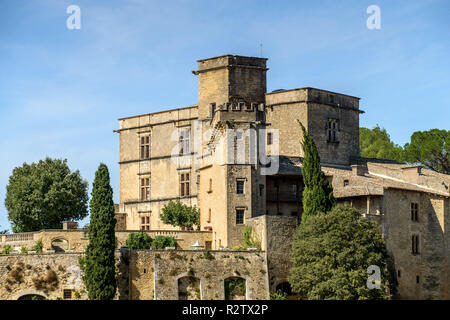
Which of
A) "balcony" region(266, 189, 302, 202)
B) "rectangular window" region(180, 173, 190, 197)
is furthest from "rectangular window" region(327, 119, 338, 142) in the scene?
"rectangular window" region(180, 173, 190, 197)

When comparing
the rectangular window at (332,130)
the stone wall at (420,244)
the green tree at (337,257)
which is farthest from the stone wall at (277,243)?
Answer: the rectangular window at (332,130)

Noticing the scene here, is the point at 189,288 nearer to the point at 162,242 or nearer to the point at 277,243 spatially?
the point at 277,243

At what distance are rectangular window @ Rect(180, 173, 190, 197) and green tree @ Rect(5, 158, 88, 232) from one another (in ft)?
24.0

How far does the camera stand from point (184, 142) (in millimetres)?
69938

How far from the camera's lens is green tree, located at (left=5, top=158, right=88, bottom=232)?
67.9m

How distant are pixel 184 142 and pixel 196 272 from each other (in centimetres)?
1960

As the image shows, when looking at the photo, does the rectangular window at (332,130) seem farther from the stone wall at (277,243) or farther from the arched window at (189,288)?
the arched window at (189,288)

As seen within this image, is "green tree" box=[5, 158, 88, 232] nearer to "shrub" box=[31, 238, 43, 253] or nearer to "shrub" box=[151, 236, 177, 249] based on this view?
"shrub" box=[31, 238, 43, 253]

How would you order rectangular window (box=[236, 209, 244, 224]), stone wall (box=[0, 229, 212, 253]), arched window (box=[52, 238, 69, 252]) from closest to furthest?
rectangular window (box=[236, 209, 244, 224])
stone wall (box=[0, 229, 212, 253])
arched window (box=[52, 238, 69, 252])

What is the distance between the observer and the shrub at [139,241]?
192 feet

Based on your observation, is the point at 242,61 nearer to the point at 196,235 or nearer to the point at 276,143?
the point at 276,143

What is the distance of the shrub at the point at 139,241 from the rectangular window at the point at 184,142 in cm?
1184
